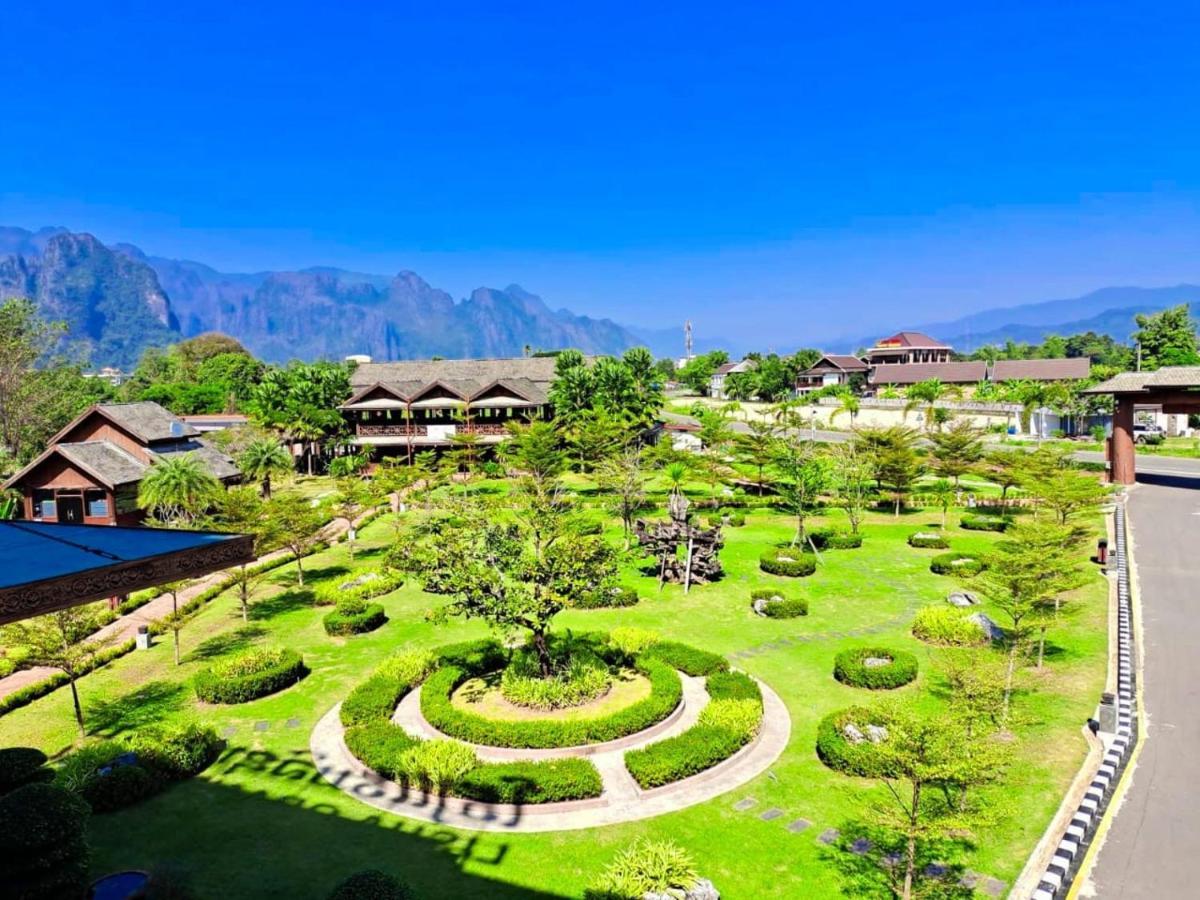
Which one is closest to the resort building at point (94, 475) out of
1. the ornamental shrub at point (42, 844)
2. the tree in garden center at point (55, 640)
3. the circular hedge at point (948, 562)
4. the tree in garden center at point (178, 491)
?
the tree in garden center at point (178, 491)

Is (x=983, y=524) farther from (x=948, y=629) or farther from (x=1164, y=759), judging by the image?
(x=1164, y=759)

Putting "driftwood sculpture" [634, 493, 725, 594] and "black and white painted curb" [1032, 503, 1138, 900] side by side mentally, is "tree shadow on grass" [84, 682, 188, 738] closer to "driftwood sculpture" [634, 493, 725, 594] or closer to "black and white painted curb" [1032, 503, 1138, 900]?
"driftwood sculpture" [634, 493, 725, 594]

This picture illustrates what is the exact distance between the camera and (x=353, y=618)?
27375mm

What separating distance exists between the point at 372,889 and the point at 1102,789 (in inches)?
598

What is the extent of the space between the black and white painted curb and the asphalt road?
30 centimetres

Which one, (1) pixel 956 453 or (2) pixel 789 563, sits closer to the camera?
(2) pixel 789 563

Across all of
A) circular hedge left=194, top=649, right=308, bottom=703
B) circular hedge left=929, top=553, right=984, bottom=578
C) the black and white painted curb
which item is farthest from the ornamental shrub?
circular hedge left=929, top=553, right=984, bottom=578

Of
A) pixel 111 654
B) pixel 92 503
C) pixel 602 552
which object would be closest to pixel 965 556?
pixel 602 552

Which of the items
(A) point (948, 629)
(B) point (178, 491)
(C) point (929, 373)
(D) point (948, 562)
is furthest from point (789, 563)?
(C) point (929, 373)

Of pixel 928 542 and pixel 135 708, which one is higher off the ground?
pixel 135 708

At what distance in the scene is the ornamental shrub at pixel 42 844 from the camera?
33.9 feet

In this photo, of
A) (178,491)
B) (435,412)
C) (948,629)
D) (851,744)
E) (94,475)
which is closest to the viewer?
(851,744)

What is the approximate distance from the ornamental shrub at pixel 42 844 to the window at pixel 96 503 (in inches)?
1284

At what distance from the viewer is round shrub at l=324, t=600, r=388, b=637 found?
27141mm
